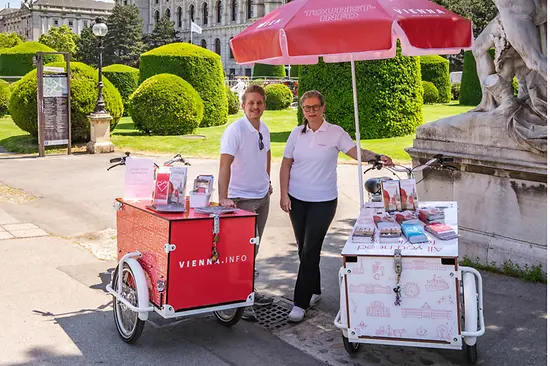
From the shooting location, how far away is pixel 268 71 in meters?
48.7

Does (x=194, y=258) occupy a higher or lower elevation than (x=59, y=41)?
lower

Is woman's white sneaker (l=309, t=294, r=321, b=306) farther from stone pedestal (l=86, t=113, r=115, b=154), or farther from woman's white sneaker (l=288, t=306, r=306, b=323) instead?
stone pedestal (l=86, t=113, r=115, b=154)

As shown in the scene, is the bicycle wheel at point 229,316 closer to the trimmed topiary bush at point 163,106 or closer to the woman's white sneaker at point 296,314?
the woman's white sneaker at point 296,314

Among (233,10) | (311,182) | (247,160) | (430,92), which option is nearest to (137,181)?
(247,160)

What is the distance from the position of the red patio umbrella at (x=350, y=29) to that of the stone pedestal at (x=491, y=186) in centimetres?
177

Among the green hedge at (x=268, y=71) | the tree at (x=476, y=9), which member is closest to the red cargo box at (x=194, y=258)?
the green hedge at (x=268, y=71)

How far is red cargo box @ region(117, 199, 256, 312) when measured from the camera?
4266mm

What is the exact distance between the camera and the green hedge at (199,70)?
22703 mm

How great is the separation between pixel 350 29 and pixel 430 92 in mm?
29166

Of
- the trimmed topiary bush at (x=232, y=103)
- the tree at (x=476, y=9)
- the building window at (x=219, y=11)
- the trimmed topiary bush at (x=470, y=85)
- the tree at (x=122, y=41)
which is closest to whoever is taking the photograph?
the trimmed topiary bush at (x=232, y=103)

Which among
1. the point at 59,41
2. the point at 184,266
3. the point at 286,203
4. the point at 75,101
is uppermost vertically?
the point at 59,41

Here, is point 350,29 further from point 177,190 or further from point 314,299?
point 314,299

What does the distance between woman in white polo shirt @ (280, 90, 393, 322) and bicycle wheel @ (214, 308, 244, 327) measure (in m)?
0.44

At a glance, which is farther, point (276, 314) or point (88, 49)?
point (88, 49)
